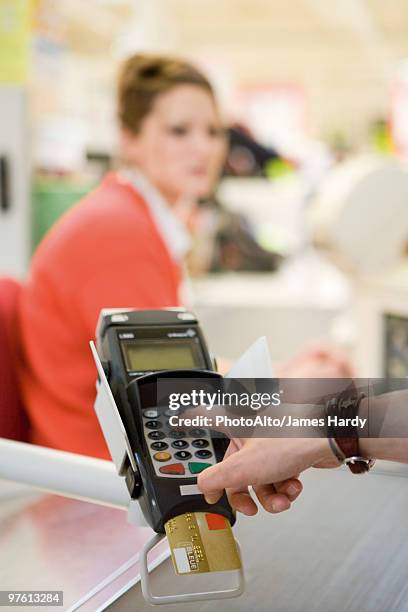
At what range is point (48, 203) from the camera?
1.94 meters

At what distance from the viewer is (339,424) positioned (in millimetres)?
516

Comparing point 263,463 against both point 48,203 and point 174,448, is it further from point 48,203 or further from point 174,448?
point 48,203

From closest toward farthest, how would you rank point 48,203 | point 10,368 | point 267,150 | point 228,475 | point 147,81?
point 228,475 → point 10,368 → point 147,81 → point 48,203 → point 267,150

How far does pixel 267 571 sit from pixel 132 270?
638 mm

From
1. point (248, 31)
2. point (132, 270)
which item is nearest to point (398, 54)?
point (248, 31)

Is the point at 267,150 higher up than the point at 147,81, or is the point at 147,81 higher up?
the point at 147,81

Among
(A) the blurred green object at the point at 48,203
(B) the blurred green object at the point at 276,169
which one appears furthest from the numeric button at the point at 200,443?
(B) the blurred green object at the point at 276,169

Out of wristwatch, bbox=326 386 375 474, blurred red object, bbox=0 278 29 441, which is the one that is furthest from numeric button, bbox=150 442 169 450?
blurred red object, bbox=0 278 29 441

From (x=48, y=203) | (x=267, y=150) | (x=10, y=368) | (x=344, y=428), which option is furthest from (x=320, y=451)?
(x=267, y=150)

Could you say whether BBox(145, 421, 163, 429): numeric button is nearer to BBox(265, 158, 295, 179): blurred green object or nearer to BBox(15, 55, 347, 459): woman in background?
BBox(15, 55, 347, 459): woman in background

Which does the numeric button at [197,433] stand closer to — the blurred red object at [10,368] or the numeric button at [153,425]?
the numeric button at [153,425]

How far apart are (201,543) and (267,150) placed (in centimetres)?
270

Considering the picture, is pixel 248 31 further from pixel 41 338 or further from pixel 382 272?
pixel 41 338

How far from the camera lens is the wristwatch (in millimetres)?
515
